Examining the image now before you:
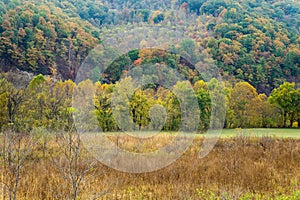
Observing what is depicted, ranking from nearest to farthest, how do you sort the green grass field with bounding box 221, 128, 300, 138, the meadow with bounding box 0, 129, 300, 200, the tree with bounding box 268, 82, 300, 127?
1. the meadow with bounding box 0, 129, 300, 200
2. the green grass field with bounding box 221, 128, 300, 138
3. the tree with bounding box 268, 82, 300, 127

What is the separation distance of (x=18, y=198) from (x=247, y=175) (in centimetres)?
434

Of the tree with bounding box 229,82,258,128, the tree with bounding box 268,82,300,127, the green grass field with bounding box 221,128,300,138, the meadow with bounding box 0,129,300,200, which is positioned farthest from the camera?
the tree with bounding box 268,82,300,127

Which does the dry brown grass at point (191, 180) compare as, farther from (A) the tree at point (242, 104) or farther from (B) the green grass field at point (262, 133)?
(A) the tree at point (242, 104)

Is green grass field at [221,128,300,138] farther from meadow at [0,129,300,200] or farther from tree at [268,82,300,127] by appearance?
tree at [268,82,300,127]

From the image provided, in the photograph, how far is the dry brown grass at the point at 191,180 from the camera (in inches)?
217

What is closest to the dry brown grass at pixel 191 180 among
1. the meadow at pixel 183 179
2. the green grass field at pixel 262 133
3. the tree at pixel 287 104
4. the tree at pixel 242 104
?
the meadow at pixel 183 179

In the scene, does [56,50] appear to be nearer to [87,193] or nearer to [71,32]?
[71,32]

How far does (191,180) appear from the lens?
6625mm

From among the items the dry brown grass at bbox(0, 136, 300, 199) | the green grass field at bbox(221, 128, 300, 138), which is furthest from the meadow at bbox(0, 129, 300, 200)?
the green grass field at bbox(221, 128, 300, 138)

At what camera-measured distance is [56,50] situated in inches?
1473

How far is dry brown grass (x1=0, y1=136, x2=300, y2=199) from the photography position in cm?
551

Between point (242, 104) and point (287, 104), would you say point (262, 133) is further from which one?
point (287, 104)

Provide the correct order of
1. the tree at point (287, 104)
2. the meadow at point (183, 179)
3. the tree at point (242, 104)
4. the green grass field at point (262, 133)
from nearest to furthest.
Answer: the meadow at point (183, 179) < the green grass field at point (262, 133) < the tree at point (242, 104) < the tree at point (287, 104)

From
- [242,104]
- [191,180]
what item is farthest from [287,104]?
[191,180]
